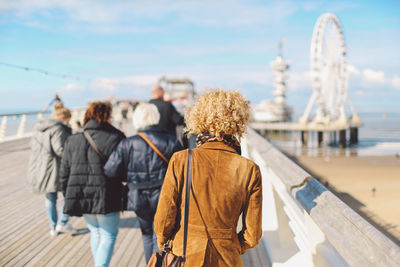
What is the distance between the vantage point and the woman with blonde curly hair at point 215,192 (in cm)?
148

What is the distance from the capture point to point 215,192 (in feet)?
4.86

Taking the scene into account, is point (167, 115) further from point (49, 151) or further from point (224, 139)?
point (224, 139)

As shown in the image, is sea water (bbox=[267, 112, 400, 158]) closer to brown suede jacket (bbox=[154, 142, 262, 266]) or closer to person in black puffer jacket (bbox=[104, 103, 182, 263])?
person in black puffer jacket (bbox=[104, 103, 182, 263])

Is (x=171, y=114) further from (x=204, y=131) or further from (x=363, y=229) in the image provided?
(x=363, y=229)

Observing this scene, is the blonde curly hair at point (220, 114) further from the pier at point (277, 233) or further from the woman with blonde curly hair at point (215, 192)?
the pier at point (277, 233)

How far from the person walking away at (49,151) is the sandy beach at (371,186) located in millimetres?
8758

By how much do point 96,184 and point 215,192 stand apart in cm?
161

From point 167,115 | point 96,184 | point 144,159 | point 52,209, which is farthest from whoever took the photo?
point 167,115

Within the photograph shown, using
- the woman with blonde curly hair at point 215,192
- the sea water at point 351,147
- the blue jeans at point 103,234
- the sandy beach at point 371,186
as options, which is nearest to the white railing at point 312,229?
the woman with blonde curly hair at point 215,192

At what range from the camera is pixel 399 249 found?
3.54 feet

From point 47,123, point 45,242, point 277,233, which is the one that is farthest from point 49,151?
point 277,233

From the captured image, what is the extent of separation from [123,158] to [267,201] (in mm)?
1473

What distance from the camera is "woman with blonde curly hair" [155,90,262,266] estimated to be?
1479 mm

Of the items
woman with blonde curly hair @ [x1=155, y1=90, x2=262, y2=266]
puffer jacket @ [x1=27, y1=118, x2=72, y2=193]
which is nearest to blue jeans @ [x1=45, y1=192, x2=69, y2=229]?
puffer jacket @ [x1=27, y1=118, x2=72, y2=193]
